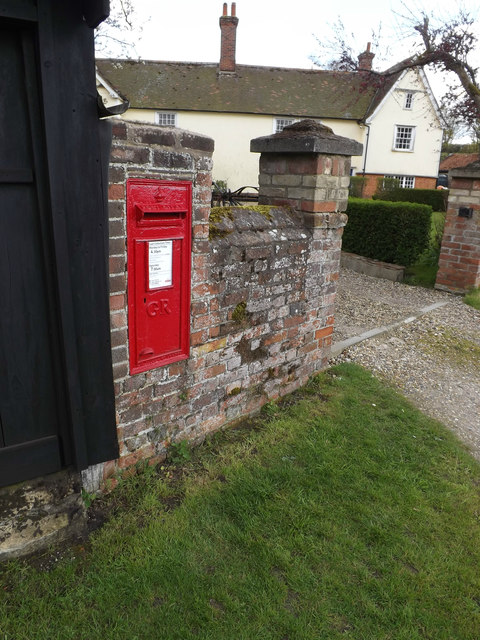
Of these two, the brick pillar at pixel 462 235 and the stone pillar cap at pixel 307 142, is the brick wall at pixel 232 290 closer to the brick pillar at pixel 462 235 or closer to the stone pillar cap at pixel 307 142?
the stone pillar cap at pixel 307 142

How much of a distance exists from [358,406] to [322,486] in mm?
1191

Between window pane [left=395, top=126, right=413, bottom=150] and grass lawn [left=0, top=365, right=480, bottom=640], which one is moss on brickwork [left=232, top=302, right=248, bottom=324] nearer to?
grass lawn [left=0, top=365, right=480, bottom=640]

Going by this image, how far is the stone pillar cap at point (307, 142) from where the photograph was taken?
3494mm

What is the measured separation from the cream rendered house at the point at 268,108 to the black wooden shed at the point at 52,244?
22538mm

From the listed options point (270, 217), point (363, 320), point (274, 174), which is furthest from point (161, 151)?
point (363, 320)

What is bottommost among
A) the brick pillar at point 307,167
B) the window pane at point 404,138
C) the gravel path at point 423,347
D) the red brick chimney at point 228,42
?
the gravel path at point 423,347

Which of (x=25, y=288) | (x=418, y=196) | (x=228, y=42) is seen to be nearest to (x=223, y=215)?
(x=25, y=288)

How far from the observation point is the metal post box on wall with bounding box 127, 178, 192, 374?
96.0 inches

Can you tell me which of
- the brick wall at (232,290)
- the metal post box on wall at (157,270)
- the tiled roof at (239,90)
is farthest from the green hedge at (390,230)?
the tiled roof at (239,90)

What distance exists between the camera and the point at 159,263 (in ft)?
8.49

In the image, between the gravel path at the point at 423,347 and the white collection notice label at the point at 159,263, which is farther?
the gravel path at the point at 423,347

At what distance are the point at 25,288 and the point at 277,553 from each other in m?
1.76

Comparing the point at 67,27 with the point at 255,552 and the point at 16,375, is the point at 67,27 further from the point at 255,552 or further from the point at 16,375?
the point at 255,552

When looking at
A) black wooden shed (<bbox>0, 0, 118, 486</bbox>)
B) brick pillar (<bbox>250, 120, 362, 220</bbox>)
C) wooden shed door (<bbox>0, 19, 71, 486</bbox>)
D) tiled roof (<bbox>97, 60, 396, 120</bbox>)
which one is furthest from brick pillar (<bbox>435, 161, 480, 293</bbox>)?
tiled roof (<bbox>97, 60, 396, 120</bbox>)
